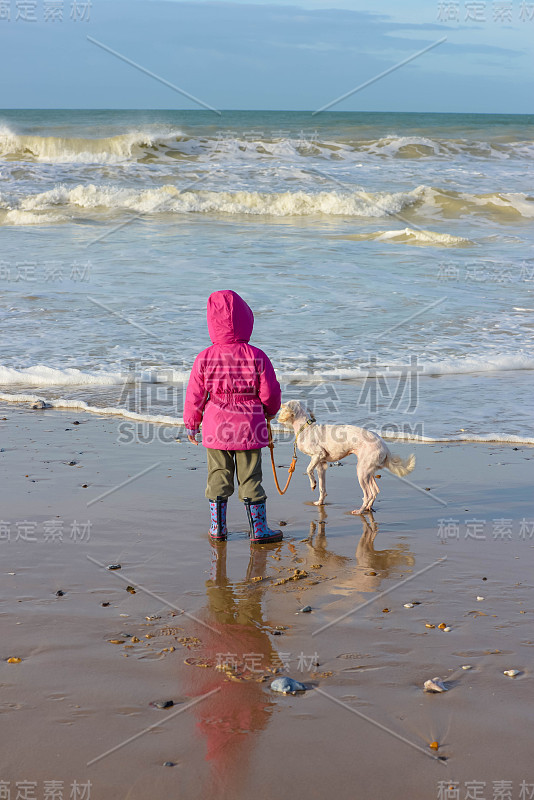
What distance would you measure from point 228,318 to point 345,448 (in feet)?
4.13

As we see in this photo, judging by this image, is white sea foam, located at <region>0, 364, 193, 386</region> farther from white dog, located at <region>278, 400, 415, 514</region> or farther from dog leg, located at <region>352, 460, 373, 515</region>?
dog leg, located at <region>352, 460, 373, 515</region>

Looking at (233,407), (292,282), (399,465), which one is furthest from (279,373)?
(292,282)

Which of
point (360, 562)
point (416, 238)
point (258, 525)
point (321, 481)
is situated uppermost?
point (416, 238)

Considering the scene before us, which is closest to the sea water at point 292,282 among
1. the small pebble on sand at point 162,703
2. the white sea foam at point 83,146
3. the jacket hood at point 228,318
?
the jacket hood at point 228,318

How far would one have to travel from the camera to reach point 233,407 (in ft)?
16.0

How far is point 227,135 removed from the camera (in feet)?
124

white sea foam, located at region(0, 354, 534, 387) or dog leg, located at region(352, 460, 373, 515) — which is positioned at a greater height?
white sea foam, located at region(0, 354, 534, 387)

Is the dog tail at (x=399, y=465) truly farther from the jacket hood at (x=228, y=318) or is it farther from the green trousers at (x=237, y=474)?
the jacket hood at (x=228, y=318)

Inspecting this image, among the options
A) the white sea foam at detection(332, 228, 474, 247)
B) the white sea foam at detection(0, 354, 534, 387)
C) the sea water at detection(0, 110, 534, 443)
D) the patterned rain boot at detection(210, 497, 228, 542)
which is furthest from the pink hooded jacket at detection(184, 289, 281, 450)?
the white sea foam at detection(332, 228, 474, 247)

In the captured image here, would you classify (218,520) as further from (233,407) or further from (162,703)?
(162,703)

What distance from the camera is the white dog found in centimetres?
521

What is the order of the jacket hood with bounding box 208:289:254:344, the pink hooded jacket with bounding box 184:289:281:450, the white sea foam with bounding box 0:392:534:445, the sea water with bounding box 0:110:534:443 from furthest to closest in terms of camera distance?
the sea water with bounding box 0:110:534:443 → the white sea foam with bounding box 0:392:534:445 → the pink hooded jacket with bounding box 184:289:281:450 → the jacket hood with bounding box 208:289:254:344

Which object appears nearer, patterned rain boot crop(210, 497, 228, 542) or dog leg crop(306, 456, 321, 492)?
patterned rain boot crop(210, 497, 228, 542)

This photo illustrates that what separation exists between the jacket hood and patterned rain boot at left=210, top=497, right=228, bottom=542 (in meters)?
1.01
